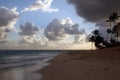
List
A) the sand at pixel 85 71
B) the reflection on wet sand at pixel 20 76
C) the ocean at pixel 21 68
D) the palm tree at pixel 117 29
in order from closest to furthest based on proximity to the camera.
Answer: the sand at pixel 85 71 < the reflection on wet sand at pixel 20 76 < the ocean at pixel 21 68 < the palm tree at pixel 117 29

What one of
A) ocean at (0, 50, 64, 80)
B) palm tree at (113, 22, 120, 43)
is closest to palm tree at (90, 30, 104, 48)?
palm tree at (113, 22, 120, 43)

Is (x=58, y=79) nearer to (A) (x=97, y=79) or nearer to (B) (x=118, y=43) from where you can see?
(A) (x=97, y=79)

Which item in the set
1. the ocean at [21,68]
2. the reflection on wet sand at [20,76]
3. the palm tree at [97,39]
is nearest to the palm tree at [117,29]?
the palm tree at [97,39]

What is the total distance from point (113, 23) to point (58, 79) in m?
77.3

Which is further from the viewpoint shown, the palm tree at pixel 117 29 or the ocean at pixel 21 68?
the palm tree at pixel 117 29

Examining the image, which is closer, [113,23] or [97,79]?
[97,79]

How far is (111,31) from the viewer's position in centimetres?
8700

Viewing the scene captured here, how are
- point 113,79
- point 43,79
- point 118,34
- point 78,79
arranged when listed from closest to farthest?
1. point 113,79
2. point 78,79
3. point 43,79
4. point 118,34

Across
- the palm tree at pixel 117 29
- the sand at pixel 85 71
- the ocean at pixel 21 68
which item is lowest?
the ocean at pixel 21 68

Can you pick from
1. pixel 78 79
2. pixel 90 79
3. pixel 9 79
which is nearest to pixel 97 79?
pixel 90 79

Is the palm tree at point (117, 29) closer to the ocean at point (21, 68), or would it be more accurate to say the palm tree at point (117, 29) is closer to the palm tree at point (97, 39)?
the palm tree at point (97, 39)

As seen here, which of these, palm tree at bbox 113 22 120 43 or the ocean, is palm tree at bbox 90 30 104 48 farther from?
the ocean

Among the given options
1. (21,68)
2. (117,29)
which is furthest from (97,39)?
(21,68)

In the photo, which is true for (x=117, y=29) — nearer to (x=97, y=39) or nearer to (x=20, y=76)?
(x=97, y=39)
